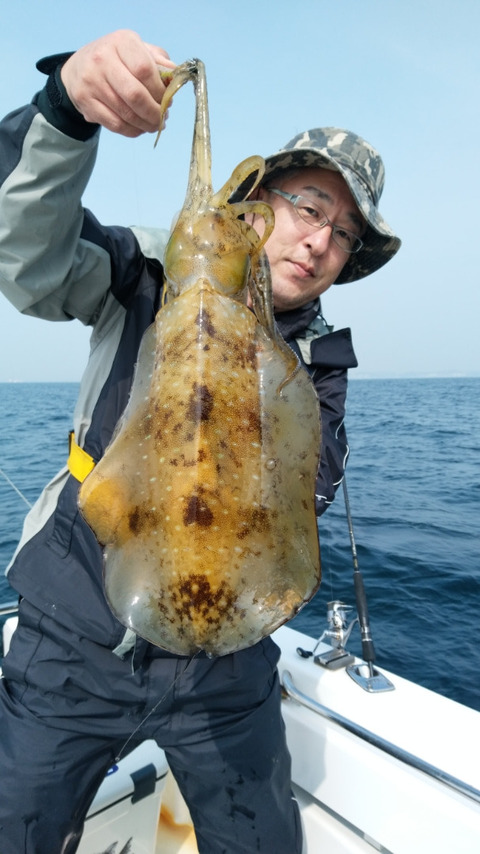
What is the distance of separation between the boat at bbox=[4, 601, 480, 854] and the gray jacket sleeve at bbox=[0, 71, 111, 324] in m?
3.09

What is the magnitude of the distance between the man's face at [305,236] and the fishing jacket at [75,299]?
27 centimetres

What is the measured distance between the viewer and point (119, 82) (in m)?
1.79

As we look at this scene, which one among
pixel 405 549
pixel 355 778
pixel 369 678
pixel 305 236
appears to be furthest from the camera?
pixel 405 549

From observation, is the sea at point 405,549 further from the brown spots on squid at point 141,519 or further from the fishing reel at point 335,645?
the brown spots on squid at point 141,519

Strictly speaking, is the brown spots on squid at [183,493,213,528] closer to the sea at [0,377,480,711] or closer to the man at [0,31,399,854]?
the man at [0,31,399,854]

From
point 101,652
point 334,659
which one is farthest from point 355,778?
point 101,652

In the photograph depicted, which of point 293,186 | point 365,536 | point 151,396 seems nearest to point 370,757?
point 151,396

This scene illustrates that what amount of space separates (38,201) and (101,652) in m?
1.92

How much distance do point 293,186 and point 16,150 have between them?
5.34 ft

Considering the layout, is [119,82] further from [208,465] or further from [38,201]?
[208,465]

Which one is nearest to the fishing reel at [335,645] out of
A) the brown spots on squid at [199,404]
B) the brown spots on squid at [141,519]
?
the brown spots on squid at [141,519]

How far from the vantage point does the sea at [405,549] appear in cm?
726

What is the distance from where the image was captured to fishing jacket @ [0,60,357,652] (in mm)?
2053

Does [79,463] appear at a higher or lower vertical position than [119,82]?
lower
